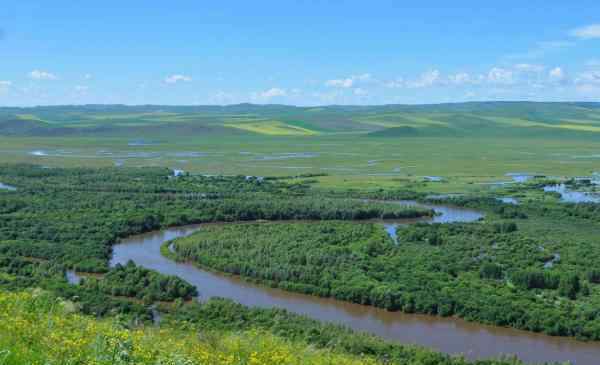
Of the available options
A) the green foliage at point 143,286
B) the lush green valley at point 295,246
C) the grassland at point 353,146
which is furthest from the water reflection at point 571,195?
the green foliage at point 143,286

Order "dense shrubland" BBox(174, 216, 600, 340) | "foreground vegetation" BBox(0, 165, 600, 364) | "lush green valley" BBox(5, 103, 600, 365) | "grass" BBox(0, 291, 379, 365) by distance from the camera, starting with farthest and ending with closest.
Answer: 1. "dense shrubland" BBox(174, 216, 600, 340)
2. "foreground vegetation" BBox(0, 165, 600, 364)
3. "lush green valley" BBox(5, 103, 600, 365)
4. "grass" BBox(0, 291, 379, 365)

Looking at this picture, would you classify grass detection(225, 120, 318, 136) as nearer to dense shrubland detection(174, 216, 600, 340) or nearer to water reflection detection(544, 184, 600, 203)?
water reflection detection(544, 184, 600, 203)

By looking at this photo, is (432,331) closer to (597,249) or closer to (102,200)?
(597,249)

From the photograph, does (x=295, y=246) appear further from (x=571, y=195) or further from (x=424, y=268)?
(x=571, y=195)

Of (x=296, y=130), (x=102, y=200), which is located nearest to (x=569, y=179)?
(x=102, y=200)

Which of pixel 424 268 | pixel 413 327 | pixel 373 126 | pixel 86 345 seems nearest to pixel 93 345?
pixel 86 345

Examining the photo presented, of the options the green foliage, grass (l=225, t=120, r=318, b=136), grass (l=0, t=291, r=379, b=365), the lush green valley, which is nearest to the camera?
grass (l=0, t=291, r=379, b=365)

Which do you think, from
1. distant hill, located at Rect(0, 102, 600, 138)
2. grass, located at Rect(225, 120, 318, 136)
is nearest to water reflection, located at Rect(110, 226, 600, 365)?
distant hill, located at Rect(0, 102, 600, 138)

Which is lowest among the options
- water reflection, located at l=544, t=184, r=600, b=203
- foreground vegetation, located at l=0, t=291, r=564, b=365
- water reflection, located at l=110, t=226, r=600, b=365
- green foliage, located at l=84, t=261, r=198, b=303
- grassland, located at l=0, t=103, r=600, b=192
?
water reflection, located at l=110, t=226, r=600, b=365

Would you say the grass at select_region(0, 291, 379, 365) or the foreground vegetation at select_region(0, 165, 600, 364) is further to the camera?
the foreground vegetation at select_region(0, 165, 600, 364)
